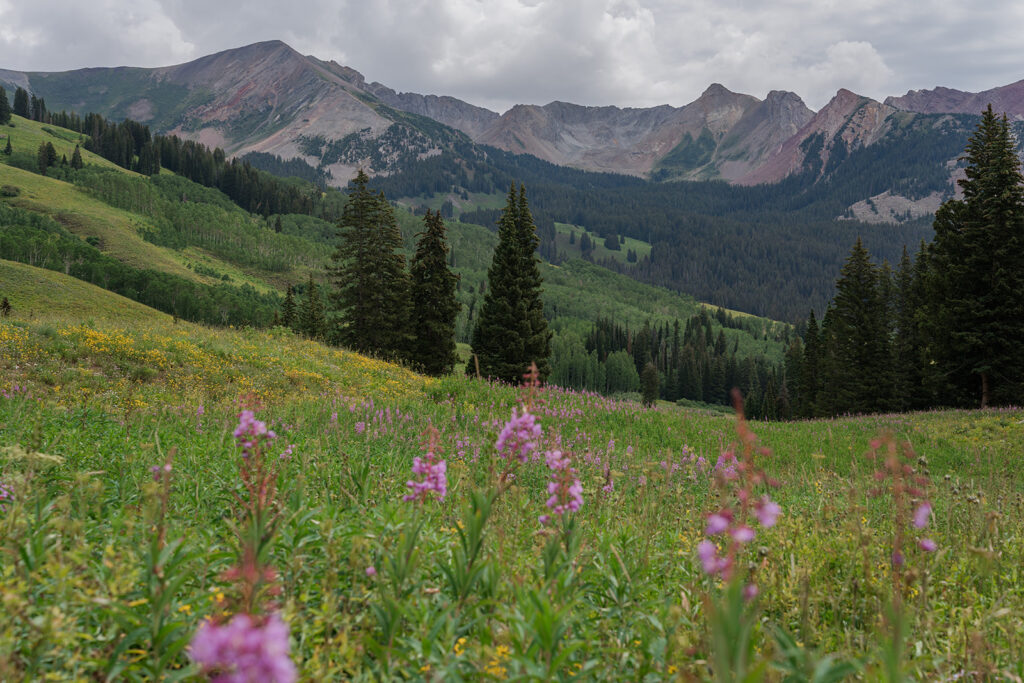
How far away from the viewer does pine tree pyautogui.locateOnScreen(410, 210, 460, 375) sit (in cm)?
3703

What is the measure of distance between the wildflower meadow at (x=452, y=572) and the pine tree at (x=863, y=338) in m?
42.5

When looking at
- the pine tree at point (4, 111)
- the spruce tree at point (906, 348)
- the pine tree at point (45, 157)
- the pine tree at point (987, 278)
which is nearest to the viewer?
the pine tree at point (987, 278)

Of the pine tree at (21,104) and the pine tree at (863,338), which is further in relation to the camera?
the pine tree at (21,104)

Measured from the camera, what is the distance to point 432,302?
124ft

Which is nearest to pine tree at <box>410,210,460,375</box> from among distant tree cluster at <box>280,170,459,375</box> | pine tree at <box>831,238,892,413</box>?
distant tree cluster at <box>280,170,459,375</box>

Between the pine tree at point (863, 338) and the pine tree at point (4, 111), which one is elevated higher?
the pine tree at point (4, 111)

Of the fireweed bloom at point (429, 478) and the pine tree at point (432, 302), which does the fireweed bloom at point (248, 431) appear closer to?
the fireweed bloom at point (429, 478)

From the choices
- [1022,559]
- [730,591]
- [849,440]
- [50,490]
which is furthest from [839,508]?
[849,440]

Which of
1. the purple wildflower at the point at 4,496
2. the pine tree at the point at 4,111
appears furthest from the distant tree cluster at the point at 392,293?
the pine tree at the point at 4,111

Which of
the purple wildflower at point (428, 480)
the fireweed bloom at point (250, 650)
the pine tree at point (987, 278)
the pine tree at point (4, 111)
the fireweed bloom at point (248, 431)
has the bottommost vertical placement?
the purple wildflower at point (428, 480)

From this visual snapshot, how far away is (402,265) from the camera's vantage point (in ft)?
127

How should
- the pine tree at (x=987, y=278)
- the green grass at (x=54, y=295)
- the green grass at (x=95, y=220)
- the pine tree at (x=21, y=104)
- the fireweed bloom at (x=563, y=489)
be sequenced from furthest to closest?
the pine tree at (x=21, y=104) < the green grass at (x=95, y=220) < the green grass at (x=54, y=295) < the pine tree at (x=987, y=278) < the fireweed bloom at (x=563, y=489)

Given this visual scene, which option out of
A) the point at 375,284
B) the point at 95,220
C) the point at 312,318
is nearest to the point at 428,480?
the point at 375,284

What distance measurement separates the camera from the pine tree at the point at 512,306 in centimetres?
3534
